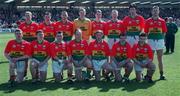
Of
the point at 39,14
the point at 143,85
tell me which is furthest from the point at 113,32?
the point at 39,14

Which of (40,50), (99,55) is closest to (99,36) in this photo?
(99,55)

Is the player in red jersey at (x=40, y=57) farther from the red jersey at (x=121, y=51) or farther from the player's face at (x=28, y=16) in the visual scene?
the red jersey at (x=121, y=51)

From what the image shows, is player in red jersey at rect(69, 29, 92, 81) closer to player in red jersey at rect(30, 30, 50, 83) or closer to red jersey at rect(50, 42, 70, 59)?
A: red jersey at rect(50, 42, 70, 59)

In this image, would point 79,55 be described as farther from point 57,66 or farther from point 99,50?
point 57,66

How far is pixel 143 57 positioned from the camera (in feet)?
36.0

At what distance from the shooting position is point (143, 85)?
416 inches

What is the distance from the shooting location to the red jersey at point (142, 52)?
10.9 meters

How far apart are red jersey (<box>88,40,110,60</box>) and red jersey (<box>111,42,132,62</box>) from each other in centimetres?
20

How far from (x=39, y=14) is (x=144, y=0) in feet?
64.5

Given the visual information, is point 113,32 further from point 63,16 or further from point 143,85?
point 143,85

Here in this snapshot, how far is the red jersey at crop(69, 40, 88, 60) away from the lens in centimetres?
1116

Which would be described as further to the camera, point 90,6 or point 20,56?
point 90,6

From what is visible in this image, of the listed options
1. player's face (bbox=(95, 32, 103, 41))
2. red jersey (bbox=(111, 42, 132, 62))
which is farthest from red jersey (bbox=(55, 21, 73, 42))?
red jersey (bbox=(111, 42, 132, 62))

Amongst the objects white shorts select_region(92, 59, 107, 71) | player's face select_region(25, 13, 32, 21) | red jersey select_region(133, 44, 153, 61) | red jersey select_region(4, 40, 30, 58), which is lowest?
white shorts select_region(92, 59, 107, 71)
